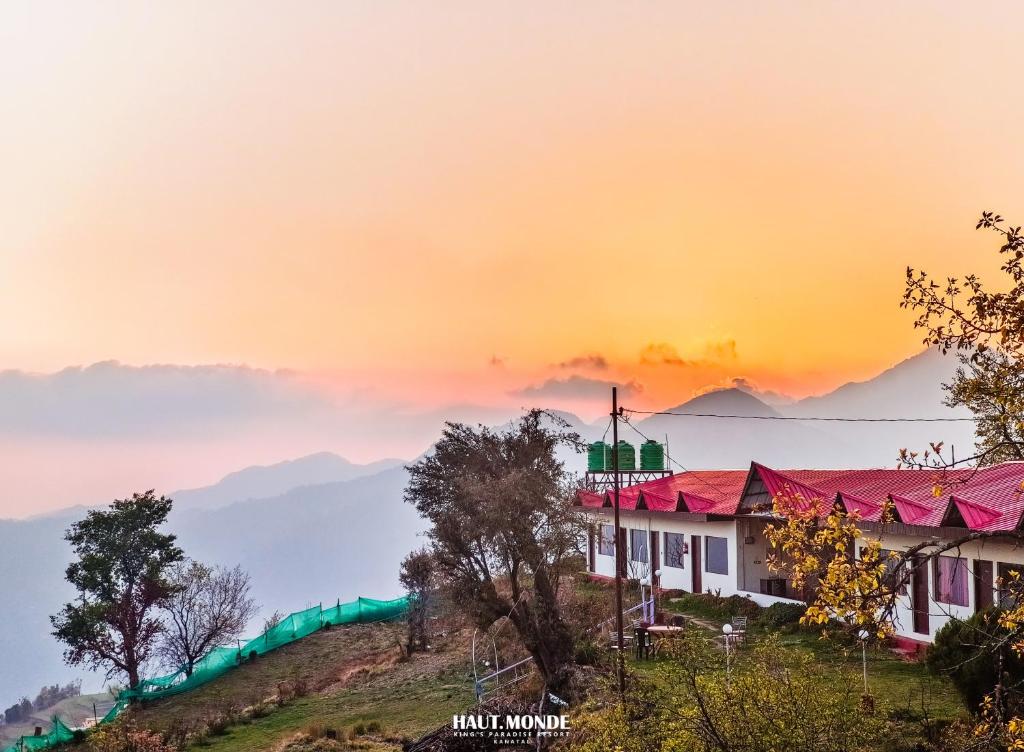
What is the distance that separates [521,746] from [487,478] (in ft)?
28.1

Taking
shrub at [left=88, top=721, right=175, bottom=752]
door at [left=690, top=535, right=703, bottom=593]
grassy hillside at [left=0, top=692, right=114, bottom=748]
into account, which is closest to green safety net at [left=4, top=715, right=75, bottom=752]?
shrub at [left=88, top=721, right=175, bottom=752]

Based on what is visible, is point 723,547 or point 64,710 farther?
point 64,710

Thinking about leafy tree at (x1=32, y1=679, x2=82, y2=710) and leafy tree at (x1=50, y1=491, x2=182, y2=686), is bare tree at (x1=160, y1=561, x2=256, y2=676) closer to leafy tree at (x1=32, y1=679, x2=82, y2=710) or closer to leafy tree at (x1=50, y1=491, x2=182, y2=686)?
leafy tree at (x1=50, y1=491, x2=182, y2=686)

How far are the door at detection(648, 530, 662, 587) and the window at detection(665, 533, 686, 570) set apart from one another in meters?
0.66

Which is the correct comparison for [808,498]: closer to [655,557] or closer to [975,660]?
[655,557]

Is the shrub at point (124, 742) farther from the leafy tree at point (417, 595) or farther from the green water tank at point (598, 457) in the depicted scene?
the green water tank at point (598, 457)

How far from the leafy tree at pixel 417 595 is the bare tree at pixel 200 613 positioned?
8826 mm

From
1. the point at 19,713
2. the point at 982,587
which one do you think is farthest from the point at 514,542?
the point at 19,713

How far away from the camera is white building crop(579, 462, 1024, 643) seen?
2075cm

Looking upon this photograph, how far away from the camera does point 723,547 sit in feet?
111

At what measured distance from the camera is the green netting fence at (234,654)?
30000 millimetres

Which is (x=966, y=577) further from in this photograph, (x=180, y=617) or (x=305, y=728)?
(x=180, y=617)

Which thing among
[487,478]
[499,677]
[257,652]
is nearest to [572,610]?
[499,677]

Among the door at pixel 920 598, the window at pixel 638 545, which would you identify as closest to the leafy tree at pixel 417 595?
the window at pixel 638 545
